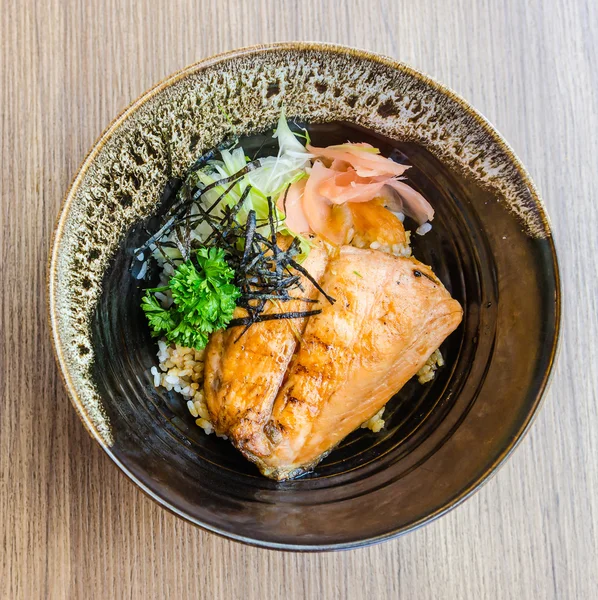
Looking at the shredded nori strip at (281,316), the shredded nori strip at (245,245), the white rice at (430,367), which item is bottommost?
the white rice at (430,367)

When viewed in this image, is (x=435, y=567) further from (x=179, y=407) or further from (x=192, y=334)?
(x=192, y=334)

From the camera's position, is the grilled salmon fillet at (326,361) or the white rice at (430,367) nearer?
the grilled salmon fillet at (326,361)

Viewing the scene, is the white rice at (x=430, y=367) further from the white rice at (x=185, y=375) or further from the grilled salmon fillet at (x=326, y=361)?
the white rice at (x=185, y=375)

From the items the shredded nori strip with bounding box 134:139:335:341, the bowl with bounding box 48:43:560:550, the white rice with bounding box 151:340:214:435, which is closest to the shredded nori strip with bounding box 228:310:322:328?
the shredded nori strip with bounding box 134:139:335:341

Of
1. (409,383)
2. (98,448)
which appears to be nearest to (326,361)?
(409,383)

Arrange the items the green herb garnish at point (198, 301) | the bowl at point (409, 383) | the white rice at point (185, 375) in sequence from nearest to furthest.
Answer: the bowl at point (409, 383)
the green herb garnish at point (198, 301)
the white rice at point (185, 375)

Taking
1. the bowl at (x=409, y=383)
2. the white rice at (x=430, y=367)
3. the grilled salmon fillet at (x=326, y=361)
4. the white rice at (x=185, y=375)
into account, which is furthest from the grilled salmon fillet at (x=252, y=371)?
the white rice at (x=430, y=367)
